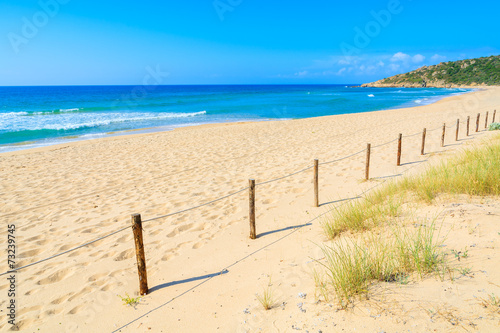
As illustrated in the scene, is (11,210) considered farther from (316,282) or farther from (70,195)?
(316,282)

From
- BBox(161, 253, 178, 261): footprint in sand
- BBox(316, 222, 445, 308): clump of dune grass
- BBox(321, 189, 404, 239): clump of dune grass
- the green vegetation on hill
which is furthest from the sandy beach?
the green vegetation on hill

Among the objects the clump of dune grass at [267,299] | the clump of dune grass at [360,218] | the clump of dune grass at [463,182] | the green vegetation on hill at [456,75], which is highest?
the green vegetation on hill at [456,75]

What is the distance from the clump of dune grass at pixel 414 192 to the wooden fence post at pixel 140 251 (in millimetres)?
2572

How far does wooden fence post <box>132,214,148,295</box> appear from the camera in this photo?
11.2 feet

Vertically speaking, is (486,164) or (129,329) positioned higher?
(486,164)

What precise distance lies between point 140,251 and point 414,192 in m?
4.51

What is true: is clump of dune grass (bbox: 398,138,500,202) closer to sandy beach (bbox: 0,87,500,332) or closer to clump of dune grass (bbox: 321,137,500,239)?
clump of dune grass (bbox: 321,137,500,239)

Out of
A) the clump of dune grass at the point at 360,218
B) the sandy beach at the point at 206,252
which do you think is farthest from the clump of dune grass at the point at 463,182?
the clump of dune grass at the point at 360,218

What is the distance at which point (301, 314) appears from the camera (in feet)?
9.33

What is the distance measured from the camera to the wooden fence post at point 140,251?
340cm

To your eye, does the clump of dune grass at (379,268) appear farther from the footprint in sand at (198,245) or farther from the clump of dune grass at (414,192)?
the footprint in sand at (198,245)

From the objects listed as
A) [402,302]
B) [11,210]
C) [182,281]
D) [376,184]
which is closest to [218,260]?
[182,281]

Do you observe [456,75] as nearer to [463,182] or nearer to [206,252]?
[463,182]

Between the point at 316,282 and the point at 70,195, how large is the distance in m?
6.48
